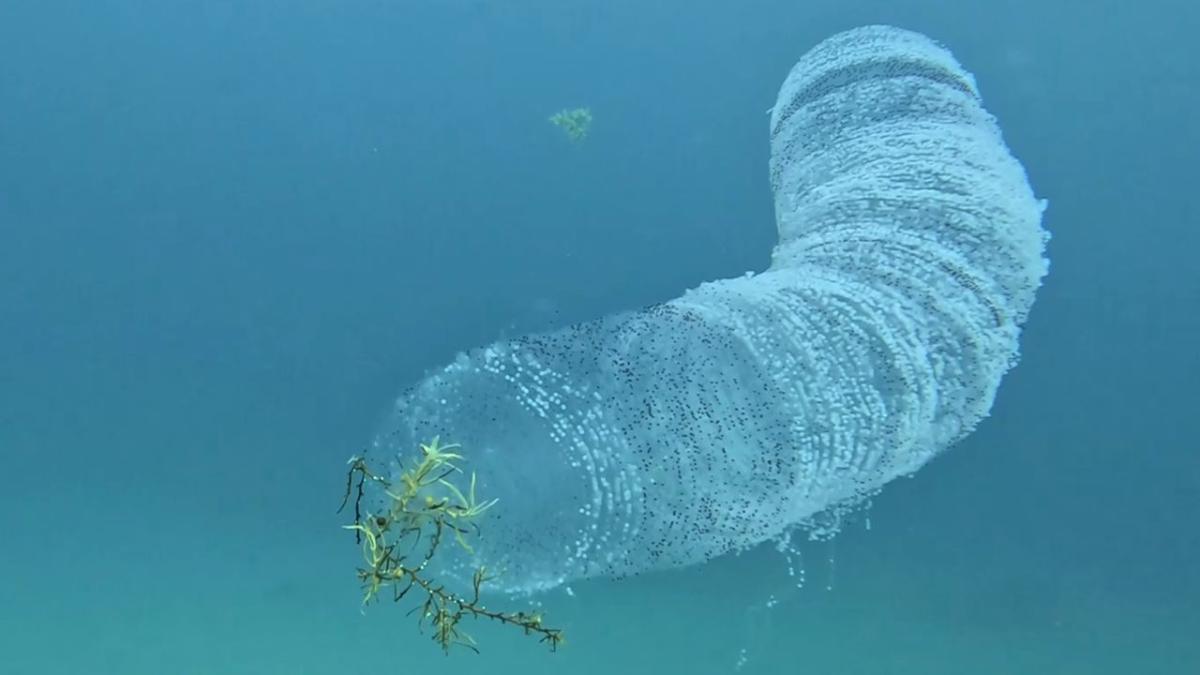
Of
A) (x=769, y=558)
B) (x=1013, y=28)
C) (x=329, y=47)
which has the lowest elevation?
(x=769, y=558)

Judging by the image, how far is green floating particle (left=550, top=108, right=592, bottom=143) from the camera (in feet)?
8.94

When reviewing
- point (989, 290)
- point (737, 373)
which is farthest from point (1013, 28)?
point (737, 373)

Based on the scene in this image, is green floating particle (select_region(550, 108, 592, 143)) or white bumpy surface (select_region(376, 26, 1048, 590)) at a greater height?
green floating particle (select_region(550, 108, 592, 143))

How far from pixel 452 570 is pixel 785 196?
1.45m

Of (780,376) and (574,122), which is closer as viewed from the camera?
(780,376)

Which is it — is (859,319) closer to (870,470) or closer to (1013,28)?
(870,470)

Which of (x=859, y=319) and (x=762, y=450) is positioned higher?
(x=859, y=319)

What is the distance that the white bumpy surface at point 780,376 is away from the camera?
2.56 metres

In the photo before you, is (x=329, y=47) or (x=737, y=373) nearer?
(x=737, y=373)

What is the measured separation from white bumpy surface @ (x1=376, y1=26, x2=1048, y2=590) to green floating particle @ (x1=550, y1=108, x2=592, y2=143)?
1.82 ft

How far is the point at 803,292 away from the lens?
2.61m

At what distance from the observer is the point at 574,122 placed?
8.95ft

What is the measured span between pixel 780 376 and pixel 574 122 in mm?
968

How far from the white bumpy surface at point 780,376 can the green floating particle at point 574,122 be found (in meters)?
0.56
